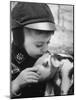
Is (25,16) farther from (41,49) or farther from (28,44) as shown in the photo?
(41,49)

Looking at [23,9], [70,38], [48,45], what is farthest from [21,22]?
[70,38]

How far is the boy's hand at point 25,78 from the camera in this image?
558 cm

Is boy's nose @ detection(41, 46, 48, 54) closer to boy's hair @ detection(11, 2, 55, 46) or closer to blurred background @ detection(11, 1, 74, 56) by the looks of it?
blurred background @ detection(11, 1, 74, 56)

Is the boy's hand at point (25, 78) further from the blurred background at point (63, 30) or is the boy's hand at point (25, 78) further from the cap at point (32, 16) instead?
the cap at point (32, 16)

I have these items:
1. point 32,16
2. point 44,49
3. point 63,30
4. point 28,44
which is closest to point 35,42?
point 28,44

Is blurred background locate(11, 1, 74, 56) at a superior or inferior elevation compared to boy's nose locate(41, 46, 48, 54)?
superior

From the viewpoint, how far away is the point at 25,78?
18.6ft

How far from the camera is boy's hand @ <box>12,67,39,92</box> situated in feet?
18.3

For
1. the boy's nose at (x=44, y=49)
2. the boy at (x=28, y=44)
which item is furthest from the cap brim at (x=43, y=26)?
the boy's nose at (x=44, y=49)

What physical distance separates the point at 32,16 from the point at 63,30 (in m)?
0.73

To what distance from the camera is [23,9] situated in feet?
18.5

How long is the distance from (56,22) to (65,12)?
0.28 m

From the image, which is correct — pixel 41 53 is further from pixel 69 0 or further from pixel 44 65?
pixel 69 0

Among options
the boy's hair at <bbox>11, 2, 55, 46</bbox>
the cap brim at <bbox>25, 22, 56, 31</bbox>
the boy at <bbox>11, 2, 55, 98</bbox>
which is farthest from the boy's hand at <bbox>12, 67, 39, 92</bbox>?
the cap brim at <bbox>25, 22, 56, 31</bbox>
